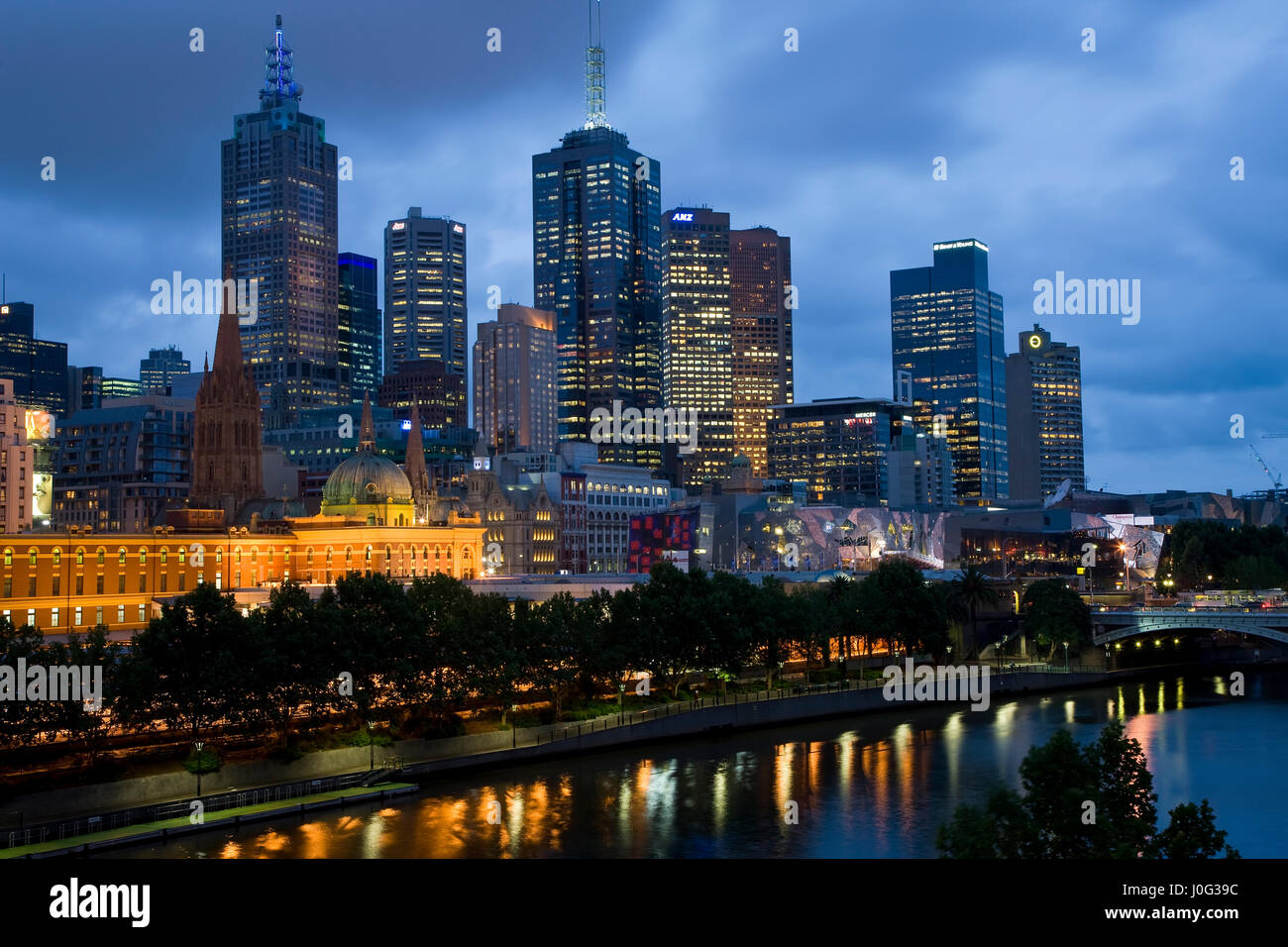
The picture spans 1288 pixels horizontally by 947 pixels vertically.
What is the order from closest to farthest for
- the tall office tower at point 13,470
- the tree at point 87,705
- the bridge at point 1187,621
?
1. the tree at point 87,705
2. the bridge at point 1187,621
3. the tall office tower at point 13,470

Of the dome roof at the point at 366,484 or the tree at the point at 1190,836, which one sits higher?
the dome roof at the point at 366,484

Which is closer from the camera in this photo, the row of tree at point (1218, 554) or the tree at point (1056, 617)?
the tree at point (1056, 617)

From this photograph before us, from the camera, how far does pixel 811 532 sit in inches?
7042

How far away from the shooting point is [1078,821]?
30.6m

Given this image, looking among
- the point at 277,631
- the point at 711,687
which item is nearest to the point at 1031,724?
the point at 711,687

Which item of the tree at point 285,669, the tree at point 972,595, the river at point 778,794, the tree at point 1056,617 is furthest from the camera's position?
the tree at point 972,595

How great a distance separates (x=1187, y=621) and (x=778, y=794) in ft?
213

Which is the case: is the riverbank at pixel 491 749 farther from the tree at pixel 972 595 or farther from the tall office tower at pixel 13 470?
the tall office tower at pixel 13 470

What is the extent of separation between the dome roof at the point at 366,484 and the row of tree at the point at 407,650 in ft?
200

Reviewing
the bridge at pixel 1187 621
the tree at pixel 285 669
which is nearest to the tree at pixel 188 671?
the tree at pixel 285 669

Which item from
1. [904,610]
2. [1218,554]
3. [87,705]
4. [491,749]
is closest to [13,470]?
[87,705]

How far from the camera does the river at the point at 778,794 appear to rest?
54375 mm
